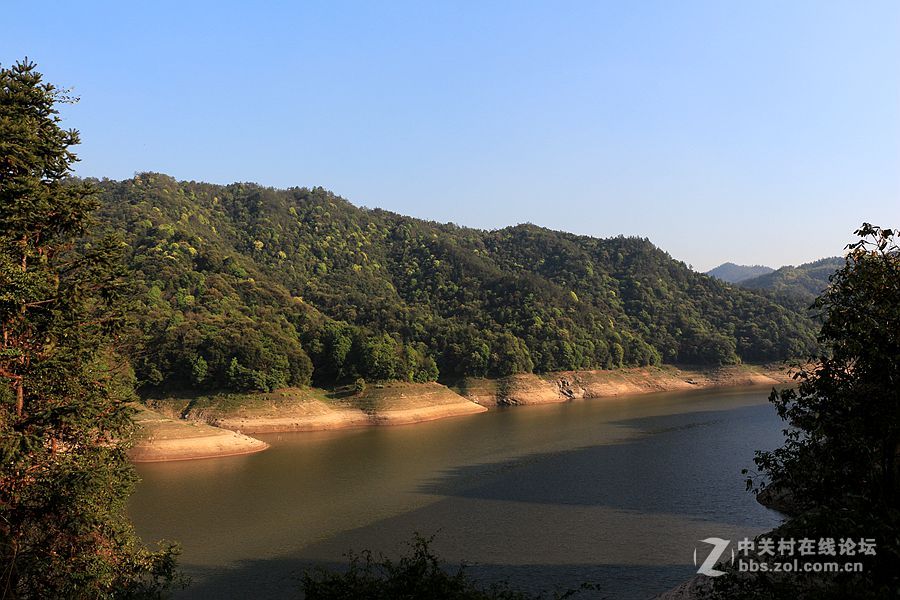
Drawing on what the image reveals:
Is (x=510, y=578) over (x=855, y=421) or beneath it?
beneath

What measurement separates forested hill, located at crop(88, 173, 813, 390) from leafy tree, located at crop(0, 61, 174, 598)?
114 feet

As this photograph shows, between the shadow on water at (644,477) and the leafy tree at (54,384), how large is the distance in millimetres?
27300

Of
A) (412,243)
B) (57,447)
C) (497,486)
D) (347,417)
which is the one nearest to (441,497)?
(497,486)

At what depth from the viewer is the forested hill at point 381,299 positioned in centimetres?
7950

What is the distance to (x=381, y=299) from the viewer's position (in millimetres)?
118062

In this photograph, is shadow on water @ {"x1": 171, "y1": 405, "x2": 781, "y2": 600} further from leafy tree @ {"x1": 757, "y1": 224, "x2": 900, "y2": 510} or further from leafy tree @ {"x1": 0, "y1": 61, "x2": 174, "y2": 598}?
leafy tree @ {"x1": 757, "y1": 224, "x2": 900, "y2": 510}

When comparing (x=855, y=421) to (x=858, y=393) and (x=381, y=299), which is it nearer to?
(x=858, y=393)

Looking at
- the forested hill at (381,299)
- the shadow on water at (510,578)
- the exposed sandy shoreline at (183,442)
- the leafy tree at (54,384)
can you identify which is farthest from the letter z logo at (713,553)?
the forested hill at (381,299)

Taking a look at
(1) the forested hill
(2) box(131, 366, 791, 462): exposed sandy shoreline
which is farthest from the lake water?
(1) the forested hill

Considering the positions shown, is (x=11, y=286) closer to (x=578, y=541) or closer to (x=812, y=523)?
(x=812, y=523)

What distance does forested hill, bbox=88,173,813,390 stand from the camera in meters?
79.5

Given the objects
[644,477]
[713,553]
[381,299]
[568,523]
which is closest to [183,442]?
[568,523]

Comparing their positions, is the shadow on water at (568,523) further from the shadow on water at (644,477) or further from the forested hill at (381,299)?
the forested hill at (381,299)

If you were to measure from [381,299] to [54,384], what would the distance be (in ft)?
331
